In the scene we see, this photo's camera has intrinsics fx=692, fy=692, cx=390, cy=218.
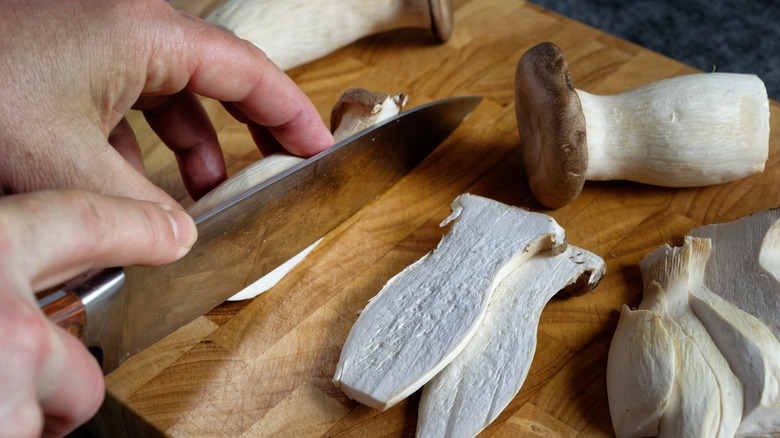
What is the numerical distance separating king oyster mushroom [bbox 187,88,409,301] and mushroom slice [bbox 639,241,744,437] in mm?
717

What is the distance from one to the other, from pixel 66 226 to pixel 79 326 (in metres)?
0.23

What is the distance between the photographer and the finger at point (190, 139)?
1.72m

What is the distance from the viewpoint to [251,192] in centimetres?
141

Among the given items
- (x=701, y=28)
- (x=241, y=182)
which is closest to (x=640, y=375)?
(x=241, y=182)

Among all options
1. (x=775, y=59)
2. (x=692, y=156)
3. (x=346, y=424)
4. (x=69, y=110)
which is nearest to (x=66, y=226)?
(x=69, y=110)

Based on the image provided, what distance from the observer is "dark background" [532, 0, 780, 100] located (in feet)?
9.67

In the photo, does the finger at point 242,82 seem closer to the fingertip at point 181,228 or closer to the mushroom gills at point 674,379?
the fingertip at point 181,228

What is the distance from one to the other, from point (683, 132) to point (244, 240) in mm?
1069

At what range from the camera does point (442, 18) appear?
2150 mm

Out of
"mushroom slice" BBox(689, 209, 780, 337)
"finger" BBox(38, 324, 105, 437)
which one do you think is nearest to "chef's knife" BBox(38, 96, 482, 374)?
"finger" BBox(38, 324, 105, 437)

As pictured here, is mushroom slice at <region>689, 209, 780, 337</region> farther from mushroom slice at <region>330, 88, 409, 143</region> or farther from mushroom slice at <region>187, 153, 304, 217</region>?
mushroom slice at <region>187, 153, 304, 217</region>

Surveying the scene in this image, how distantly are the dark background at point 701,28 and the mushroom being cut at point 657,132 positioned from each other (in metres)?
1.31

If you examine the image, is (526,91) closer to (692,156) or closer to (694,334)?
(692,156)

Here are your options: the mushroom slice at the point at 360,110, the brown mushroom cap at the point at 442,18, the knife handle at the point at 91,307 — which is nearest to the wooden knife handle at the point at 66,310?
the knife handle at the point at 91,307
